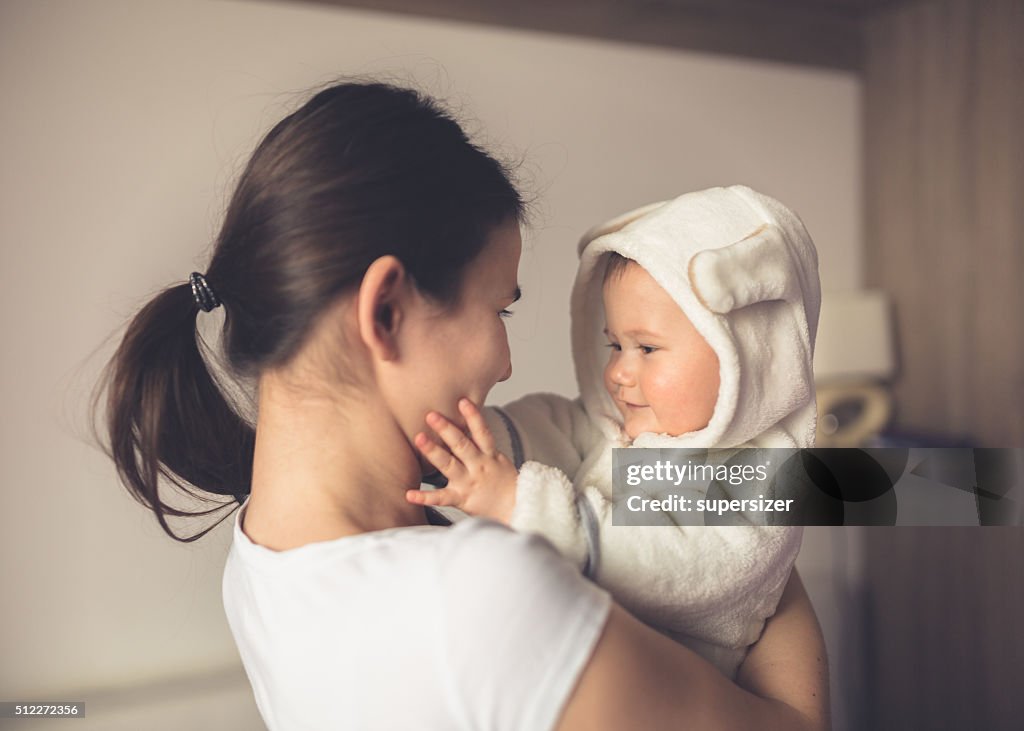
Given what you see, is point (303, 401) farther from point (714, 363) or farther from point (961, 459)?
point (961, 459)

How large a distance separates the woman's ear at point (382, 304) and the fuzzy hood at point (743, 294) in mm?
214

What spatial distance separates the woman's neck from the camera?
0.49 metres

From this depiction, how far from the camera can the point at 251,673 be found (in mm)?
558

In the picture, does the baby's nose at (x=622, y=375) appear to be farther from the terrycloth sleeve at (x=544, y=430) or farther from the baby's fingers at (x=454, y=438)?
the baby's fingers at (x=454, y=438)

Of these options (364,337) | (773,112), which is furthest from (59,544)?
(773,112)

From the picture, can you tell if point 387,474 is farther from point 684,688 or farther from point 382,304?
point 684,688

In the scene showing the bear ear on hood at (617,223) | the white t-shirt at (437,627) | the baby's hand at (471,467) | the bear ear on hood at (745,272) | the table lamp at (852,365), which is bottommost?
the table lamp at (852,365)

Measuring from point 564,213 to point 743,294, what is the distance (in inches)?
23.8

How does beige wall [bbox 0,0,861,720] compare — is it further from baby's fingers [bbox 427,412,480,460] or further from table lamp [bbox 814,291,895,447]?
table lamp [bbox 814,291,895,447]

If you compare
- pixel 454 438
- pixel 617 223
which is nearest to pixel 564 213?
pixel 617 223

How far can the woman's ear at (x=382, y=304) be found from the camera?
468 millimetres

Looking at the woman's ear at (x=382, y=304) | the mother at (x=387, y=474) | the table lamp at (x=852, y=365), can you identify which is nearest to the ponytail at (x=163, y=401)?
the mother at (x=387, y=474)

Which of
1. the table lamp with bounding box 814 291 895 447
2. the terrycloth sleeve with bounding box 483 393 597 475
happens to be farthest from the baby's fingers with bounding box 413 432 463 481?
the table lamp with bounding box 814 291 895 447

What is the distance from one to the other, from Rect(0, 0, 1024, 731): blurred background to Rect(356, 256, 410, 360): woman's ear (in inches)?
13.7
